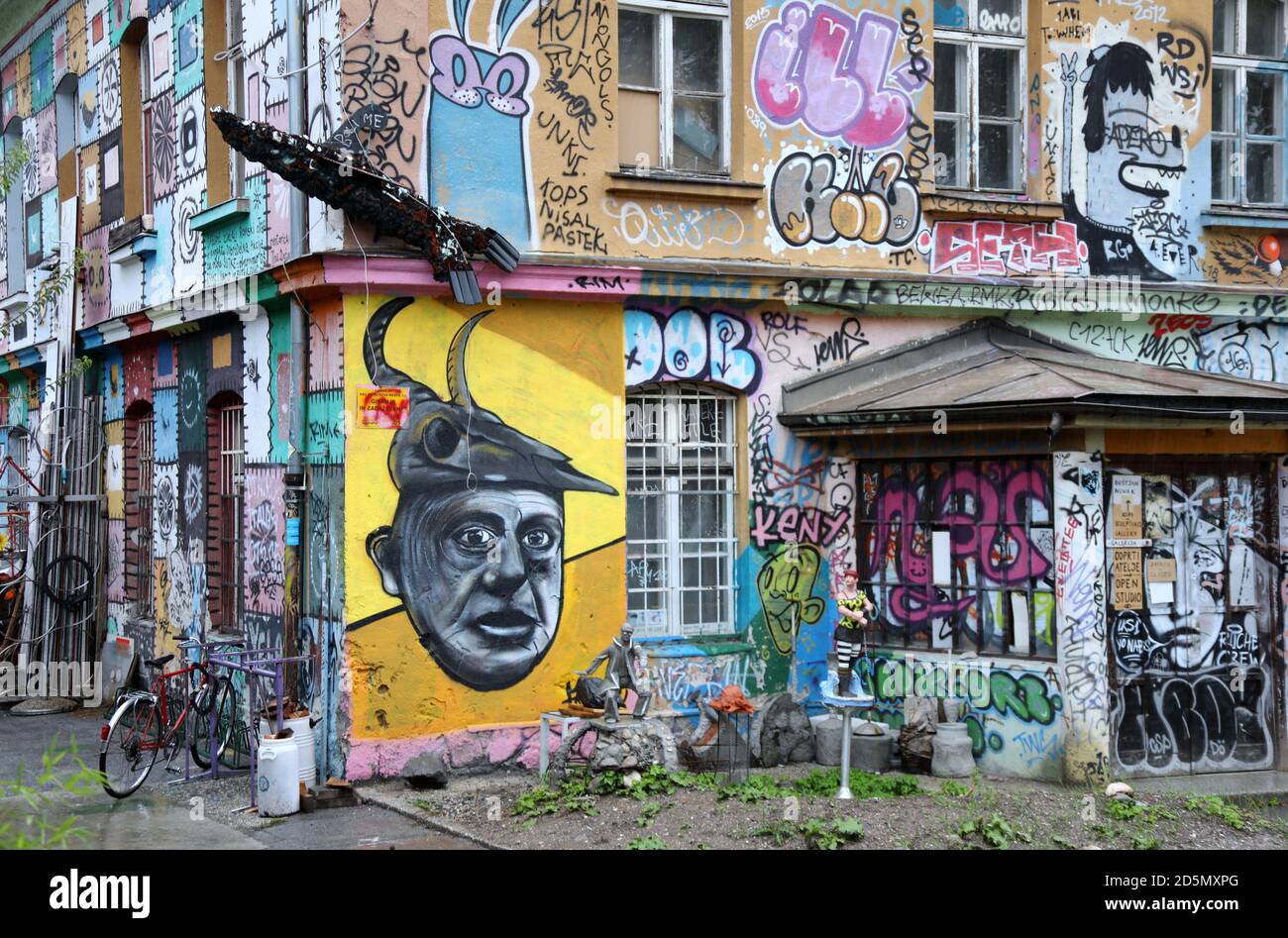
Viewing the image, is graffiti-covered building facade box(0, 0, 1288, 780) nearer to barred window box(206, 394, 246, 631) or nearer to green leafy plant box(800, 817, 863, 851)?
barred window box(206, 394, 246, 631)

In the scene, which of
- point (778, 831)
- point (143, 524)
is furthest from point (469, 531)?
point (143, 524)

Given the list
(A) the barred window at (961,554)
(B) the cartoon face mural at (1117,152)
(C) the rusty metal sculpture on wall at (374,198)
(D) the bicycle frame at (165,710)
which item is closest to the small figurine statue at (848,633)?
(A) the barred window at (961,554)

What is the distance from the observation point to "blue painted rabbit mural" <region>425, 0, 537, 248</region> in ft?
36.3

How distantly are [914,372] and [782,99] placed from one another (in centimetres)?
250

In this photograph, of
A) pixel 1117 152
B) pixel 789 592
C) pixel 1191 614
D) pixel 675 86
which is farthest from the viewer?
pixel 1117 152

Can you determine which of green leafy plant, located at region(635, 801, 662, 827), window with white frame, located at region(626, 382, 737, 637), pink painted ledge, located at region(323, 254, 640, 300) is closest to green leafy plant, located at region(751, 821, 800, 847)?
green leafy plant, located at region(635, 801, 662, 827)

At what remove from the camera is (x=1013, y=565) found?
37.3 feet

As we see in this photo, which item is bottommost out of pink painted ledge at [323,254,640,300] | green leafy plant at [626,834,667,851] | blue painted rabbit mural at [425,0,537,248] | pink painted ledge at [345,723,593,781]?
green leafy plant at [626,834,667,851]

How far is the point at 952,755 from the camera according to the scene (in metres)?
11.3

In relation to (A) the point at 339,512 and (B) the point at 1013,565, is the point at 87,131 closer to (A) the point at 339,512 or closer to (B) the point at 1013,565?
(A) the point at 339,512

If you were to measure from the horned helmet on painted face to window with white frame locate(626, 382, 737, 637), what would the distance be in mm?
818

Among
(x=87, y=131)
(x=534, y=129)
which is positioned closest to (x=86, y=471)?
(x=87, y=131)

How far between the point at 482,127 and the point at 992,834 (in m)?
6.17
